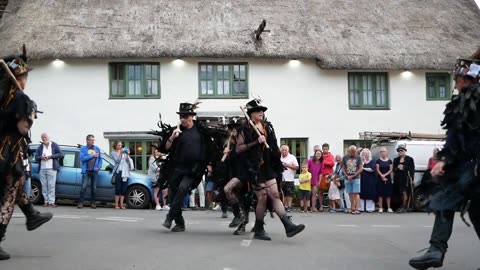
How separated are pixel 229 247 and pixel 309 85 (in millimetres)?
17280

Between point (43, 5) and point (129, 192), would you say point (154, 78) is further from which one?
point (129, 192)

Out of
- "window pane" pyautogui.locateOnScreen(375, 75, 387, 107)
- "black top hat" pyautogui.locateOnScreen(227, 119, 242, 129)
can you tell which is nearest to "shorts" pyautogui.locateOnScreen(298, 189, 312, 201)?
"window pane" pyautogui.locateOnScreen(375, 75, 387, 107)

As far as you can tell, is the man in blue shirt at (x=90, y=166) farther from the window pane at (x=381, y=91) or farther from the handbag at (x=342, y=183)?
the window pane at (x=381, y=91)

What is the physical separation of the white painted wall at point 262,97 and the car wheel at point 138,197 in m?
6.06

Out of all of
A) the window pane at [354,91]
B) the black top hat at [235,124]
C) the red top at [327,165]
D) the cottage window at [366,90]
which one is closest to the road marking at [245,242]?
the black top hat at [235,124]

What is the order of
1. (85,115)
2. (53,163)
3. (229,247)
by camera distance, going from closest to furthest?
(229,247)
(53,163)
(85,115)

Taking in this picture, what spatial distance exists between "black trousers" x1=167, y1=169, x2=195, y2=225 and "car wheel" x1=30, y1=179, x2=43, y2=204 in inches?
347

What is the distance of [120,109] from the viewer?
25359mm

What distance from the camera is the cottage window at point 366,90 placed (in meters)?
26.5

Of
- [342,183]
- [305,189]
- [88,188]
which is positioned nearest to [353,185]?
[342,183]

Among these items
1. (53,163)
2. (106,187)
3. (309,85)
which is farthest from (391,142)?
(53,163)

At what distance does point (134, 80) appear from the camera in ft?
83.7

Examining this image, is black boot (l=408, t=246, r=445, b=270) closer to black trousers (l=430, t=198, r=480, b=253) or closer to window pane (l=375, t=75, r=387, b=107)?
black trousers (l=430, t=198, r=480, b=253)

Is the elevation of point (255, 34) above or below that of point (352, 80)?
above
